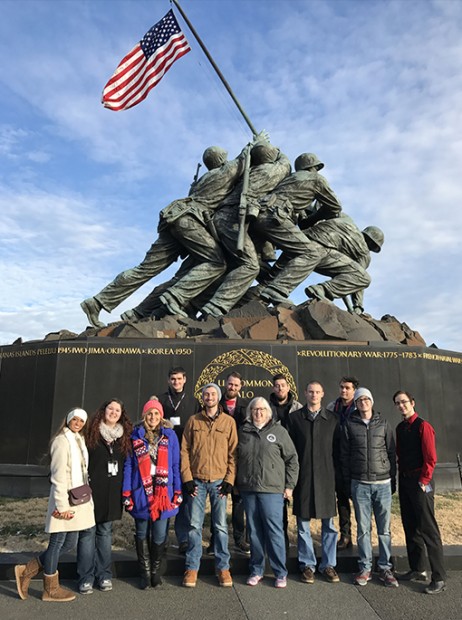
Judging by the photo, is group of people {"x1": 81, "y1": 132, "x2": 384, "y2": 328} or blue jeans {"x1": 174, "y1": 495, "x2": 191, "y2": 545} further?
group of people {"x1": 81, "y1": 132, "x2": 384, "y2": 328}

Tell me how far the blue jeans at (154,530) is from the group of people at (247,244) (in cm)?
754

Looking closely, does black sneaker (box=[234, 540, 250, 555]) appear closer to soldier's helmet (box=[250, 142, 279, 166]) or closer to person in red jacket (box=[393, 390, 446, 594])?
person in red jacket (box=[393, 390, 446, 594])

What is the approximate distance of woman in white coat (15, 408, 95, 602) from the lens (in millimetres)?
4047

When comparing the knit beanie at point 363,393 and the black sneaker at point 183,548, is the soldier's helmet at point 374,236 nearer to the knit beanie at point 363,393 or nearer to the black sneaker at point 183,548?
the knit beanie at point 363,393

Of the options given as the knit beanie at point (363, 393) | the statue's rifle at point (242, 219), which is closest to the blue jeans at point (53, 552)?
the knit beanie at point (363, 393)

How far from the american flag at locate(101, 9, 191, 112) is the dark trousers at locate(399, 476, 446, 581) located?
465 inches

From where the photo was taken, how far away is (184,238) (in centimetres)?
1247

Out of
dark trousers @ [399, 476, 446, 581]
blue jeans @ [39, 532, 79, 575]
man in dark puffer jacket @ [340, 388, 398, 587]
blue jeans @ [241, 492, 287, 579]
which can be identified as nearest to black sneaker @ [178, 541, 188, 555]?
blue jeans @ [241, 492, 287, 579]

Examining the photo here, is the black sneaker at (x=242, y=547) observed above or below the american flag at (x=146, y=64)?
below

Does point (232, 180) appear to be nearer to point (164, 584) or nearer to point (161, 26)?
point (161, 26)

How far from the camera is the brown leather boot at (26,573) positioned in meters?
4.07

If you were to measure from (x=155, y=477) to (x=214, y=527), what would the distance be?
737 mm

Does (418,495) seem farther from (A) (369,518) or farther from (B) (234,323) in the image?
(B) (234,323)

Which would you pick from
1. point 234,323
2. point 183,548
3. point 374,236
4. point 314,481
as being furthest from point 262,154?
point 183,548
